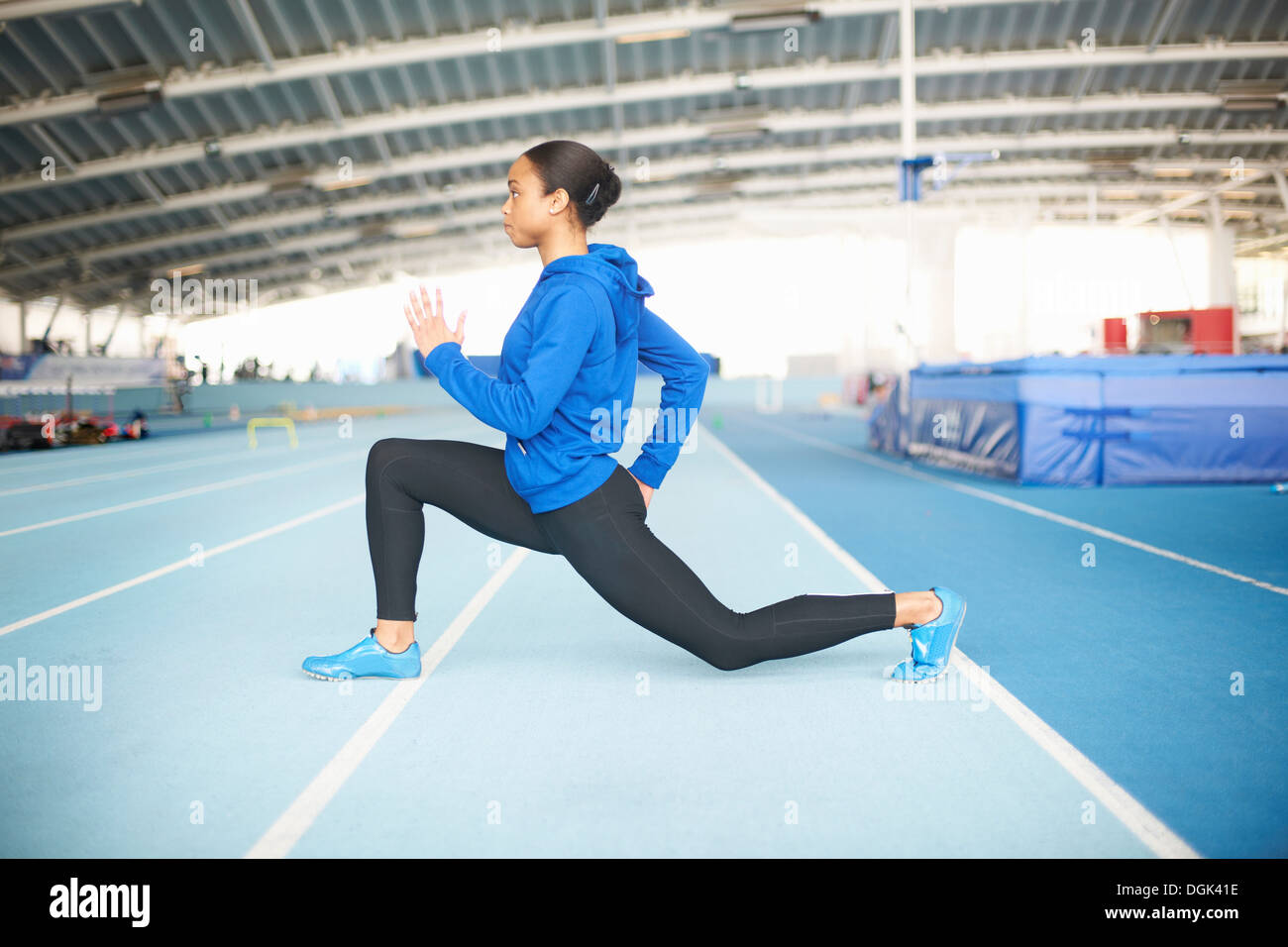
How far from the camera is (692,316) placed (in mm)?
39438

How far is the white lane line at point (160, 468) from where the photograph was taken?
32.7 ft

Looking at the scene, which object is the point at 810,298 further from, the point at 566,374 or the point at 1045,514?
the point at 566,374

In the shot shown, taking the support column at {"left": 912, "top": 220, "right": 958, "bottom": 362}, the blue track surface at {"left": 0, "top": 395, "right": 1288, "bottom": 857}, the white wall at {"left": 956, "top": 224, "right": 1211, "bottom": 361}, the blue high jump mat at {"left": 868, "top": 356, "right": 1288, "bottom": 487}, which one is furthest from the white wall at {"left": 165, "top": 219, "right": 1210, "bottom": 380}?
the blue track surface at {"left": 0, "top": 395, "right": 1288, "bottom": 857}

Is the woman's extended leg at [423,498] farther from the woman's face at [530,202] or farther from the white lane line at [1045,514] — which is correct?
the white lane line at [1045,514]

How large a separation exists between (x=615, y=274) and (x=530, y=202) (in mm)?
314

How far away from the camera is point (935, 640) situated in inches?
121

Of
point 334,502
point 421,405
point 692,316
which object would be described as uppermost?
point 692,316

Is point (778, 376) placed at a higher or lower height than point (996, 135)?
lower

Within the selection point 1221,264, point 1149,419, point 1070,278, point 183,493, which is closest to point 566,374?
point 1149,419

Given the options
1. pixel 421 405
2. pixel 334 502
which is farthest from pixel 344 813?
pixel 421 405

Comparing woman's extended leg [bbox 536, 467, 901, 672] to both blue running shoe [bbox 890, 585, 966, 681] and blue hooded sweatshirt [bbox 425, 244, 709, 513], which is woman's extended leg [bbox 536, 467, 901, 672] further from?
blue running shoe [bbox 890, 585, 966, 681]

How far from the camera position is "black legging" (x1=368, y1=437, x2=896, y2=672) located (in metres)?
2.77

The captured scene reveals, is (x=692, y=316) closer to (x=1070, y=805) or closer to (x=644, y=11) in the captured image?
(x=644, y=11)

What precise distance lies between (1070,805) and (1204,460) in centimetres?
774
